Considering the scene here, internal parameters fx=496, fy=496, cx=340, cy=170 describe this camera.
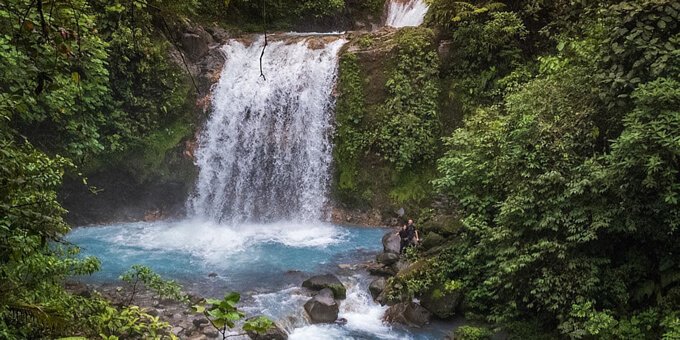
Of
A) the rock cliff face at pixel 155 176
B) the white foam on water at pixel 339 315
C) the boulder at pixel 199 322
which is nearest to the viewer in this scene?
the boulder at pixel 199 322

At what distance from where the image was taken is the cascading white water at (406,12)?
1917 centimetres

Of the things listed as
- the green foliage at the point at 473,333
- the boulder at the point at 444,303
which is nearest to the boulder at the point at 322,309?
the boulder at the point at 444,303

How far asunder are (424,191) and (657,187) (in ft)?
29.6

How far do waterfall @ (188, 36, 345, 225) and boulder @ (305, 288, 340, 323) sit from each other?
6.49m

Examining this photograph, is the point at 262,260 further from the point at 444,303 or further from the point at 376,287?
the point at 444,303

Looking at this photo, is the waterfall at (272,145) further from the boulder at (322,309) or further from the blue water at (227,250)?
the boulder at (322,309)

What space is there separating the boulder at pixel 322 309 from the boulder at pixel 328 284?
482mm

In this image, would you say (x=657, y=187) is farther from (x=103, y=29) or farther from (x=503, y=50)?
(x=103, y=29)

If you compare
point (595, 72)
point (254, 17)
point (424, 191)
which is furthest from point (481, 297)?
point (254, 17)

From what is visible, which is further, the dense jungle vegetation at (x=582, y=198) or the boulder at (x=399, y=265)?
the boulder at (x=399, y=265)

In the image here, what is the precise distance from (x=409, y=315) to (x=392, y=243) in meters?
3.49

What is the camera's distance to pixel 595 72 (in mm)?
8016

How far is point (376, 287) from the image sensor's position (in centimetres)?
1031

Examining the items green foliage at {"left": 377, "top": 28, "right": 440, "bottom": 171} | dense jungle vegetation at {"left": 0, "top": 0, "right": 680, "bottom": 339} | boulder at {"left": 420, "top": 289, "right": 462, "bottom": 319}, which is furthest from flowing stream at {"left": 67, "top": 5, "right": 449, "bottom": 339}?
boulder at {"left": 420, "top": 289, "right": 462, "bottom": 319}
